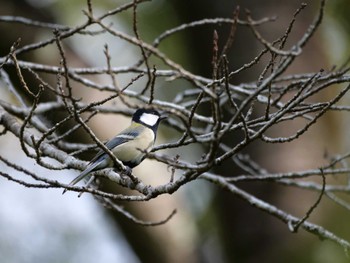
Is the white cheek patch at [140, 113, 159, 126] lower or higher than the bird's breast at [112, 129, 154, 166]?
higher

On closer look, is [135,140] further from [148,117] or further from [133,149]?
[148,117]

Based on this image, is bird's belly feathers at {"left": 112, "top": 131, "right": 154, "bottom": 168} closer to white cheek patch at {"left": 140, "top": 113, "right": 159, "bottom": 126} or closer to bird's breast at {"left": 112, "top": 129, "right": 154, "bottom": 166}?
bird's breast at {"left": 112, "top": 129, "right": 154, "bottom": 166}

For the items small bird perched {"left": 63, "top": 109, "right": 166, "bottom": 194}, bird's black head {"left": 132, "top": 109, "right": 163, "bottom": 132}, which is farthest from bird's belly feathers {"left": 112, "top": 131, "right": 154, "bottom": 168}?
bird's black head {"left": 132, "top": 109, "right": 163, "bottom": 132}

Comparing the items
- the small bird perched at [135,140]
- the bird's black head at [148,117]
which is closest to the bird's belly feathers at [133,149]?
the small bird perched at [135,140]

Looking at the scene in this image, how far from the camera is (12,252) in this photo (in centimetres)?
855

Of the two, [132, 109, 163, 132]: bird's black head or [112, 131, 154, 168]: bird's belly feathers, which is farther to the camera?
[132, 109, 163, 132]: bird's black head

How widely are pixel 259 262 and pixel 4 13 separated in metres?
3.16

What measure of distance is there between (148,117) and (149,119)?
5cm

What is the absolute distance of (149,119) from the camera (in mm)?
4023

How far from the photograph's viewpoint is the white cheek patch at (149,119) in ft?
13.0

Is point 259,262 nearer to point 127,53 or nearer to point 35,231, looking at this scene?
point 127,53

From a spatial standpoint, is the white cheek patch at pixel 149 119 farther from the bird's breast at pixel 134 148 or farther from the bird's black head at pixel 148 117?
the bird's breast at pixel 134 148

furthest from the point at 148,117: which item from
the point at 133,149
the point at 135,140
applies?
the point at 133,149

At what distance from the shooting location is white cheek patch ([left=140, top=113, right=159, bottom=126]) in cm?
396
